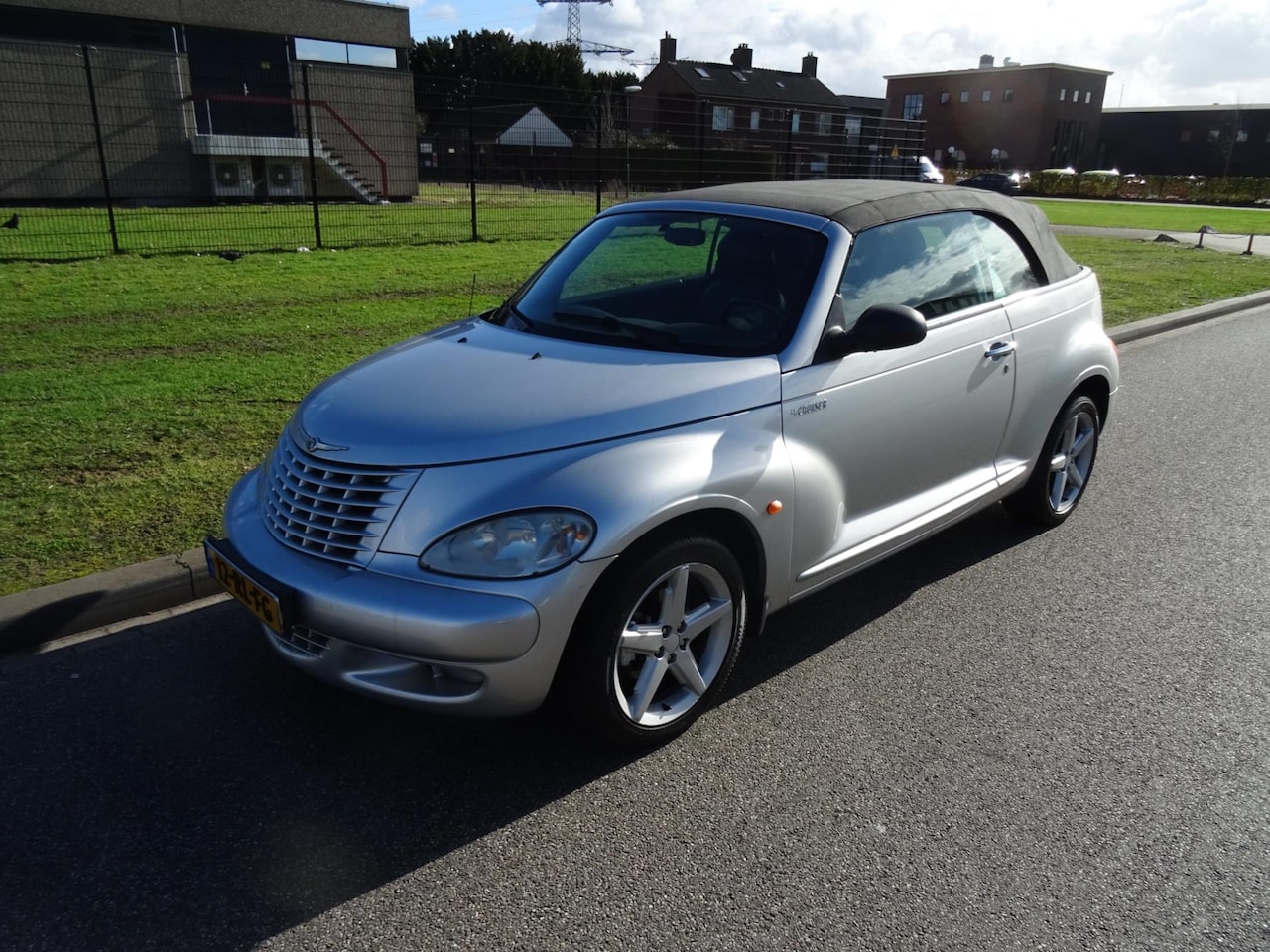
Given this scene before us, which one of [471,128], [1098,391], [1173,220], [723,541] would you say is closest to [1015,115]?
[1173,220]

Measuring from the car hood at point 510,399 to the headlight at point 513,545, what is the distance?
220mm

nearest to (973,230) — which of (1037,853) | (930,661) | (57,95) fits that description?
(930,661)

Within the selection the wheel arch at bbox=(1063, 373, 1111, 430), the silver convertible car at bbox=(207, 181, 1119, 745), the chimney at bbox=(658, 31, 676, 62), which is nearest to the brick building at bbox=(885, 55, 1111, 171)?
the chimney at bbox=(658, 31, 676, 62)

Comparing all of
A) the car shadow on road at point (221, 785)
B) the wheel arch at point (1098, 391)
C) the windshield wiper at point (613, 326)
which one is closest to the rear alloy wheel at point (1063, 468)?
the wheel arch at point (1098, 391)

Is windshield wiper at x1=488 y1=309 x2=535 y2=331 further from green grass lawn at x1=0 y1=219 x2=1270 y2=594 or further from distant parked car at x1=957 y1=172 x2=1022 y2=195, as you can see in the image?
distant parked car at x1=957 y1=172 x2=1022 y2=195

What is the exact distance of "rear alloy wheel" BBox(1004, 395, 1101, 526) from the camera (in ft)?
16.3

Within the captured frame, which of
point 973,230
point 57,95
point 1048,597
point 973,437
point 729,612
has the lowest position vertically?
point 1048,597

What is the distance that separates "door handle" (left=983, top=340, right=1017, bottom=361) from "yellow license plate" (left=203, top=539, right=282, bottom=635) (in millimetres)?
3035

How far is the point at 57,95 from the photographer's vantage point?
23719 millimetres

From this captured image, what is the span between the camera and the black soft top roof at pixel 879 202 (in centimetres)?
396

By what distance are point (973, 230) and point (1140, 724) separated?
2.28 meters

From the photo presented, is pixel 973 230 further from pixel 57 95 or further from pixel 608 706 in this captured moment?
pixel 57 95

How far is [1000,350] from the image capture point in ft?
14.2

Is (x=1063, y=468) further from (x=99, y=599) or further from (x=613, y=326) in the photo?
(x=99, y=599)
